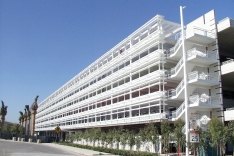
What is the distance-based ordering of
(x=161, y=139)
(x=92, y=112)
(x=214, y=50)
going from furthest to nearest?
(x=92, y=112) < (x=214, y=50) < (x=161, y=139)

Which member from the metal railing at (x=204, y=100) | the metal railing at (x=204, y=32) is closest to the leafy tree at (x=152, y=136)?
the metal railing at (x=204, y=100)

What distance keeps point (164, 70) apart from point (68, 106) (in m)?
51.3

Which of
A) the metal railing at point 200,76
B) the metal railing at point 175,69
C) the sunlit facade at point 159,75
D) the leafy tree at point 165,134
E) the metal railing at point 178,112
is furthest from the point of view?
the metal railing at point 175,69

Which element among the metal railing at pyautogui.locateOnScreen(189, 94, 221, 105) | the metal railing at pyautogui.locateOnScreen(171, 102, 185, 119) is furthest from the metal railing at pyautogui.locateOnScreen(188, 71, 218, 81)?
the metal railing at pyautogui.locateOnScreen(171, 102, 185, 119)

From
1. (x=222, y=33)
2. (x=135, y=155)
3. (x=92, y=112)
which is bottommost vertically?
(x=135, y=155)

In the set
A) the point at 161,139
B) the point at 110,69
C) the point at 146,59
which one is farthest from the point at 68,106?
the point at 161,139

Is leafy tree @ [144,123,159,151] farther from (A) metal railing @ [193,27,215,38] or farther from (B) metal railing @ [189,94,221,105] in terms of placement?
(A) metal railing @ [193,27,215,38]

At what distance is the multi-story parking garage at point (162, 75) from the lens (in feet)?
130

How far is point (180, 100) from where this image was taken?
140ft

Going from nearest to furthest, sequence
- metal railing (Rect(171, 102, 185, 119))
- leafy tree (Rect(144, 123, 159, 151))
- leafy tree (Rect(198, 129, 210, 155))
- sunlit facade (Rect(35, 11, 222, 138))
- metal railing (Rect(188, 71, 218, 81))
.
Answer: leafy tree (Rect(198, 129, 210, 155)), leafy tree (Rect(144, 123, 159, 151)), metal railing (Rect(188, 71, 218, 81)), metal railing (Rect(171, 102, 185, 119)), sunlit facade (Rect(35, 11, 222, 138))

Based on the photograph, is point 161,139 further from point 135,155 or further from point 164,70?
point 164,70

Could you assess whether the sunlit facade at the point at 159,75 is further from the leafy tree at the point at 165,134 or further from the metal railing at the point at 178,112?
the leafy tree at the point at 165,134

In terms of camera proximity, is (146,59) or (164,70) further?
(146,59)

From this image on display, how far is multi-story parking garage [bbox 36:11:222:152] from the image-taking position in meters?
39.5
